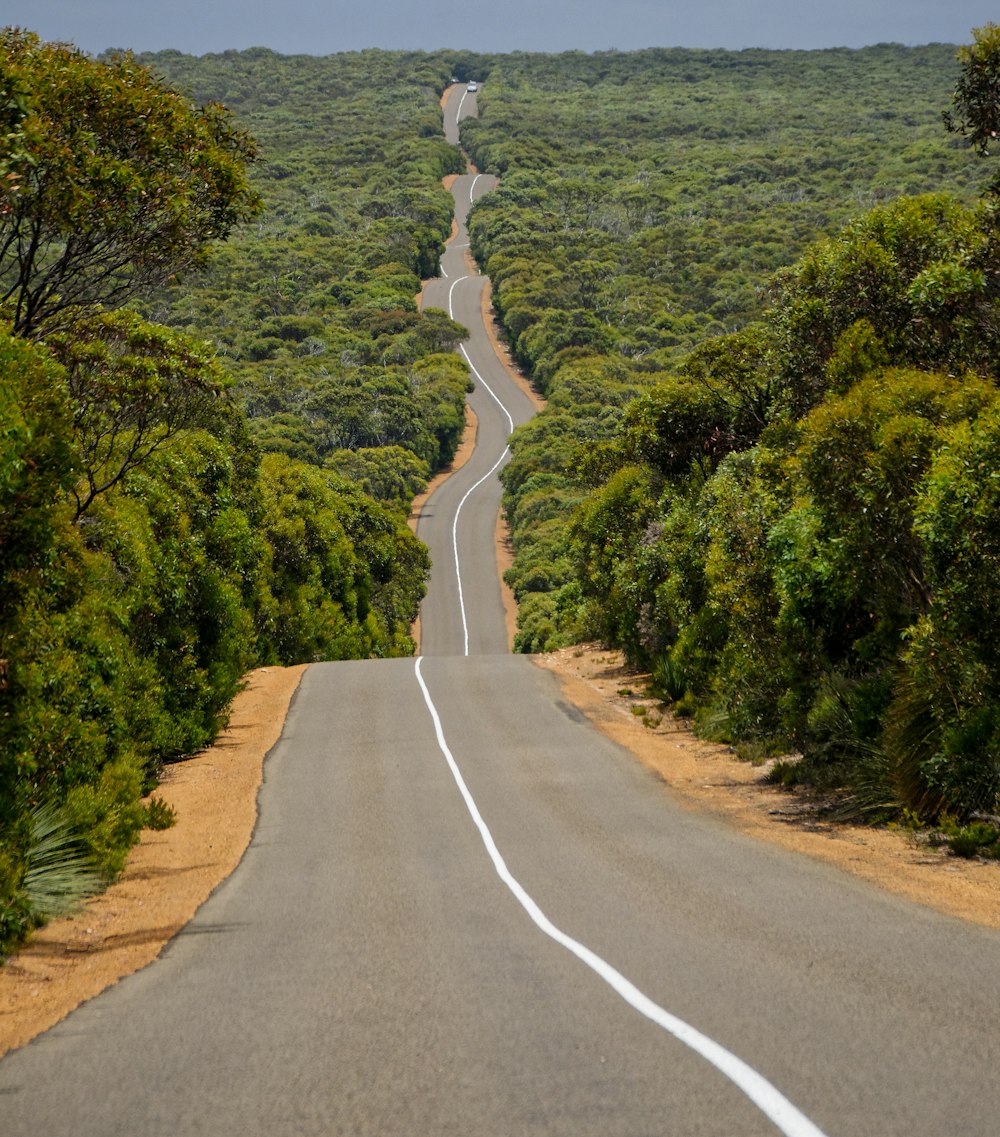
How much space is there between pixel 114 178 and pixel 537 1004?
37.9ft

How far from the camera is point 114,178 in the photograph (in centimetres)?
1421

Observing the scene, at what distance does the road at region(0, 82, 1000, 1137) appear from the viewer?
5.05 metres

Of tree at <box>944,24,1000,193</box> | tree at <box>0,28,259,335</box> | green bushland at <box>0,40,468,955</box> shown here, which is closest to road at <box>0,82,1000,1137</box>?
green bushland at <box>0,40,468,955</box>

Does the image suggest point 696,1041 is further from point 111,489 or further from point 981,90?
point 111,489

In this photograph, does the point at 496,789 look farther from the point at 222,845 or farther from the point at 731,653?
the point at 731,653

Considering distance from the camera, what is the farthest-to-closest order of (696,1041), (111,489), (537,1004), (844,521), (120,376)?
(111,489), (120,376), (844,521), (537,1004), (696,1041)

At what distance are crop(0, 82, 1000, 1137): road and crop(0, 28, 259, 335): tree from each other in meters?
7.96

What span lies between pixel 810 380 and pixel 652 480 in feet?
33.4

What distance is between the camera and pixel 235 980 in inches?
319

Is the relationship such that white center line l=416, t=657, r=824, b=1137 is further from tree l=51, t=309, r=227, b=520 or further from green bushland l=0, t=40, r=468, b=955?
tree l=51, t=309, r=227, b=520

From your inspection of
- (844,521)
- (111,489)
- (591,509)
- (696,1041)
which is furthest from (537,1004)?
(591,509)

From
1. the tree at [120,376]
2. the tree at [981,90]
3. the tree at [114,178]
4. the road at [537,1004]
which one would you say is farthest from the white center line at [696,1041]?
the tree at [981,90]

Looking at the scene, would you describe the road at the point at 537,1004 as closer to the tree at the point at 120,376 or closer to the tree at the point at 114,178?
the tree at the point at 120,376

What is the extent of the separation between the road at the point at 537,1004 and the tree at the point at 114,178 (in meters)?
7.96
